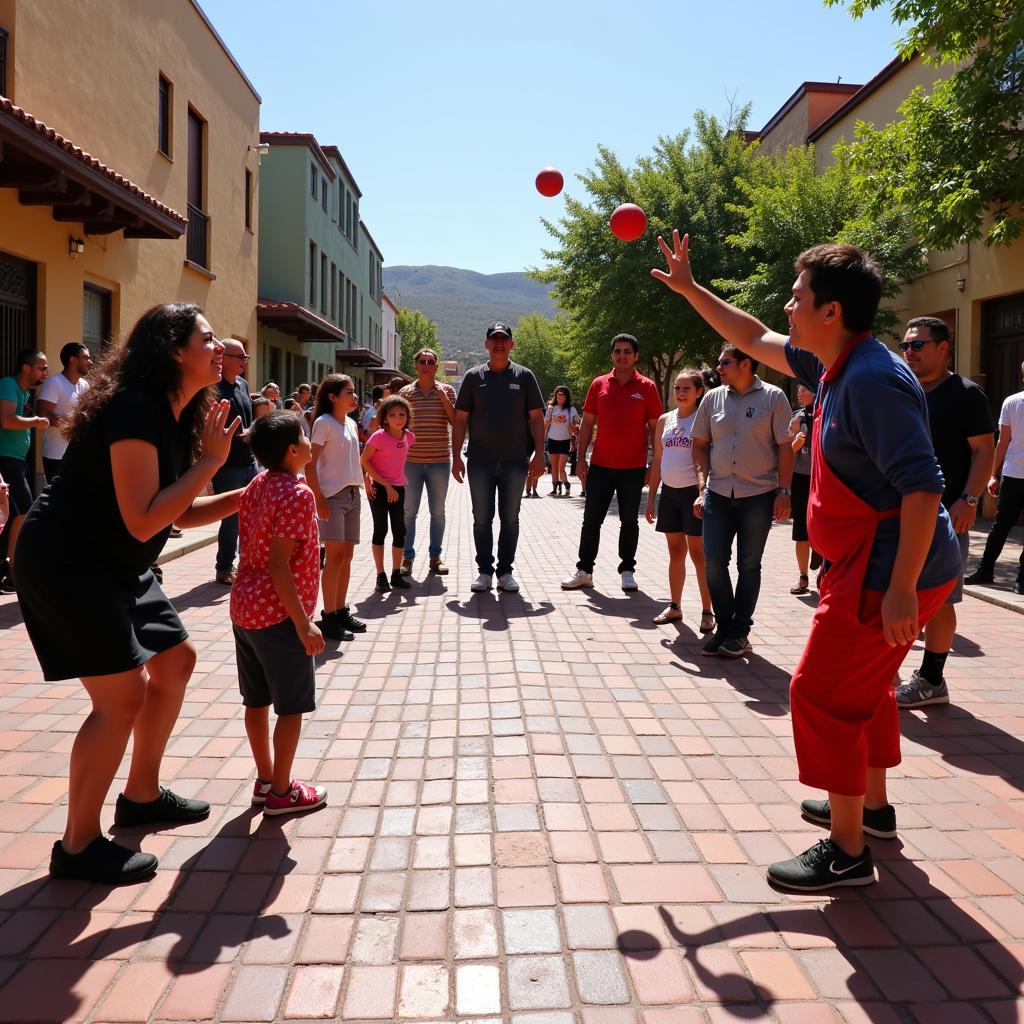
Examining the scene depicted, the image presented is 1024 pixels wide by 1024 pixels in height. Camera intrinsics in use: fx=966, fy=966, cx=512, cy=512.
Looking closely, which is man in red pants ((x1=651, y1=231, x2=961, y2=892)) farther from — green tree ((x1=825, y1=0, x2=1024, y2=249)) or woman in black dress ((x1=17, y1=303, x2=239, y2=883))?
green tree ((x1=825, y1=0, x2=1024, y2=249))

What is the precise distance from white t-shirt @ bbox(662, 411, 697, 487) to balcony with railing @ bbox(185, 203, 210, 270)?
41.5 feet

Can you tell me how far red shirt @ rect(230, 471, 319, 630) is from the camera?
3.49 metres

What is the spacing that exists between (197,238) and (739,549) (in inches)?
597

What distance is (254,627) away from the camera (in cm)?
352

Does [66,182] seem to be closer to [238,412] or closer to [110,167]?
A: [238,412]

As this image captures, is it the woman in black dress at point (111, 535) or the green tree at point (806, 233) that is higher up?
the green tree at point (806, 233)

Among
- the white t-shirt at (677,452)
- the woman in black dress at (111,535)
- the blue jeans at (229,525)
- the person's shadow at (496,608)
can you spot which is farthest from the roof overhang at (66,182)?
the woman in black dress at (111,535)

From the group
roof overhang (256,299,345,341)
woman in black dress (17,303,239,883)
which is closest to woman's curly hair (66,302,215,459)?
woman in black dress (17,303,239,883)

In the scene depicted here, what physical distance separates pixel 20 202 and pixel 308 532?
912cm

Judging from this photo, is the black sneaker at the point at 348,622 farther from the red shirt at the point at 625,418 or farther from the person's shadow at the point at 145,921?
the person's shadow at the point at 145,921

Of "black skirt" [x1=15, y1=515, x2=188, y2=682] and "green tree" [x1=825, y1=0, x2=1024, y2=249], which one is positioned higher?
"green tree" [x1=825, y1=0, x2=1024, y2=249]

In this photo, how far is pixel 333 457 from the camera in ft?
22.0

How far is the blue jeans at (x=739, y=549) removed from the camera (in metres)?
6.01

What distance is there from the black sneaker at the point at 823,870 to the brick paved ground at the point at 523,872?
0.05 metres
